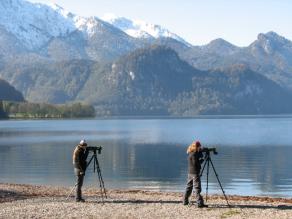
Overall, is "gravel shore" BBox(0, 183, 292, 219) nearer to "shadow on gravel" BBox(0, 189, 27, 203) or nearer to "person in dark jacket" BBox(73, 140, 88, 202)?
"shadow on gravel" BBox(0, 189, 27, 203)

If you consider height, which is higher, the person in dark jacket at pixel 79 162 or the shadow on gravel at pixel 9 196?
the person in dark jacket at pixel 79 162

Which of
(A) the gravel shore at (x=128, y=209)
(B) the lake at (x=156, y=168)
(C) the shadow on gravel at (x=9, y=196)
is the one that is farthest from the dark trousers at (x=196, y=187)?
(B) the lake at (x=156, y=168)

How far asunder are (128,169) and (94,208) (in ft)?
159

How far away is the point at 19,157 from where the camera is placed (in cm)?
9912

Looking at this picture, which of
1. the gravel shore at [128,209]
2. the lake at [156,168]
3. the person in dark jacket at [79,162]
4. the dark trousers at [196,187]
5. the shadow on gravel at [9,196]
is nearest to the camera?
the gravel shore at [128,209]

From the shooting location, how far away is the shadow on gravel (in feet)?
119

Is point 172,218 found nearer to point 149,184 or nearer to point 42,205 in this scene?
point 42,205

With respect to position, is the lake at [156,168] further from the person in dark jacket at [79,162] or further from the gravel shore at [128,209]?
the person in dark jacket at [79,162]

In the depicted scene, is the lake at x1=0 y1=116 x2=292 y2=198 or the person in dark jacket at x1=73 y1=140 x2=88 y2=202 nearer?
the person in dark jacket at x1=73 y1=140 x2=88 y2=202

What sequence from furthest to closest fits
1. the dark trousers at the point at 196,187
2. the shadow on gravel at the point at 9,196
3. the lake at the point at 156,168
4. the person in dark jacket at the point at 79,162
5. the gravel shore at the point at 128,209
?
the lake at the point at 156,168
the shadow on gravel at the point at 9,196
the person in dark jacket at the point at 79,162
the dark trousers at the point at 196,187
the gravel shore at the point at 128,209

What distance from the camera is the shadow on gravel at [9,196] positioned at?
3628cm

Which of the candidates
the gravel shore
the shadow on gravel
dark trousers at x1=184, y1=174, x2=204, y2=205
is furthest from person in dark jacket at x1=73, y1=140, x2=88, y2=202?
dark trousers at x1=184, y1=174, x2=204, y2=205

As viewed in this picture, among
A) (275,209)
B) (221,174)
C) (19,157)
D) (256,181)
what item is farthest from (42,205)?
(19,157)

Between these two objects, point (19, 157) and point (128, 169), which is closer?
point (128, 169)
